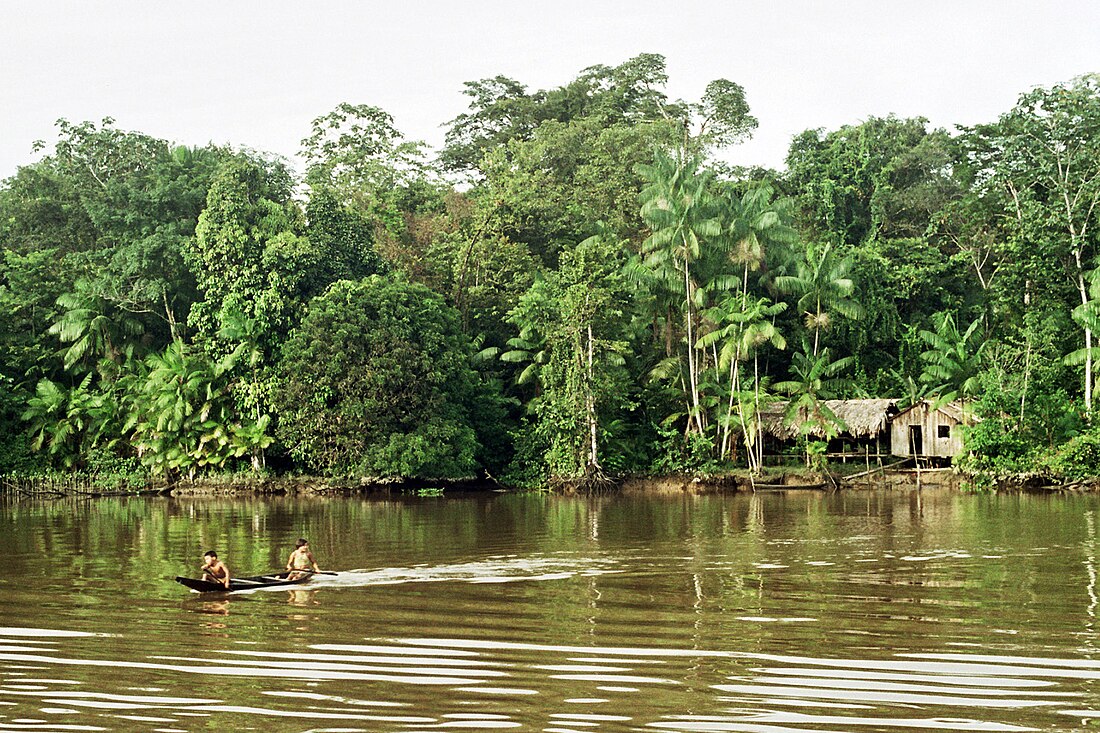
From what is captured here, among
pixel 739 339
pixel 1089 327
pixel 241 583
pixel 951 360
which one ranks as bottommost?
pixel 241 583

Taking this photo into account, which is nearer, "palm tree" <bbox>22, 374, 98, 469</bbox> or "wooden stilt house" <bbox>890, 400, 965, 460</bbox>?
"wooden stilt house" <bbox>890, 400, 965, 460</bbox>

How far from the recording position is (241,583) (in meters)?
15.6

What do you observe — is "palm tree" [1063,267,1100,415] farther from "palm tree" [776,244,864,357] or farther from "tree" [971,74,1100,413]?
"palm tree" [776,244,864,357]

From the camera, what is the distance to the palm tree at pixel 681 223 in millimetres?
36625

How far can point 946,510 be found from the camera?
26953 millimetres

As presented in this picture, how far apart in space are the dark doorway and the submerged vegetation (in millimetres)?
1251

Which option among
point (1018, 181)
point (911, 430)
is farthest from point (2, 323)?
point (1018, 181)

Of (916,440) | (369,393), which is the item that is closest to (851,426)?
(916,440)

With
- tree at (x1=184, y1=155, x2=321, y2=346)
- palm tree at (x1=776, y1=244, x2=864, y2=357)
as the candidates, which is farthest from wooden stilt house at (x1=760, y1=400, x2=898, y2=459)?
tree at (x1=184, y1=155, x2=321, y2=346)

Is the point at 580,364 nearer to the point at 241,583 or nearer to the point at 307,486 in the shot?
the point at 307,486

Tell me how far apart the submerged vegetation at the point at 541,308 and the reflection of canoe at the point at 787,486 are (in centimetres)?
108

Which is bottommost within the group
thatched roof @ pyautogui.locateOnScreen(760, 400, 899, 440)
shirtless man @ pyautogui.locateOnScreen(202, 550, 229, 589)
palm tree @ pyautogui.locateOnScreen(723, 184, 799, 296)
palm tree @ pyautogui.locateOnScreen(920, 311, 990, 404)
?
shirtless man @ pyautogui.locateOnScreen(202, 550, 229, 589)

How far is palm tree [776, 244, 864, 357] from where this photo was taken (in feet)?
124

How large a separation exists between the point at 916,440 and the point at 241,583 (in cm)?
2478
